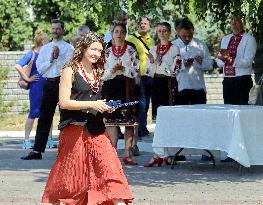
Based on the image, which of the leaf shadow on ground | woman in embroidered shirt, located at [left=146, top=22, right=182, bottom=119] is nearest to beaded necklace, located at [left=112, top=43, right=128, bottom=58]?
woman in embroidered shirt, located at [left=146, top=22, right=182, bottom=119]

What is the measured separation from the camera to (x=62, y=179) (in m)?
8.25

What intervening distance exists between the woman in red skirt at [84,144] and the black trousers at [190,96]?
18.4 ft

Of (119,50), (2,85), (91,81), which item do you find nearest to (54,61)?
(119,50)

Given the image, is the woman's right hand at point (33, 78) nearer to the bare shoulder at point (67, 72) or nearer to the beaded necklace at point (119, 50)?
the beaded necklace at point (119, 50)

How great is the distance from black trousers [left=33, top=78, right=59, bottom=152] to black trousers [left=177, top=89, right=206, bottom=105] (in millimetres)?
1710

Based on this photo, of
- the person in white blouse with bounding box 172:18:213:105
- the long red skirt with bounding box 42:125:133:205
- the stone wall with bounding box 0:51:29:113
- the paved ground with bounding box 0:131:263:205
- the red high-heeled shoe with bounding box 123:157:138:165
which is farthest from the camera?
the stone wall with bounding box 0:51:29:113

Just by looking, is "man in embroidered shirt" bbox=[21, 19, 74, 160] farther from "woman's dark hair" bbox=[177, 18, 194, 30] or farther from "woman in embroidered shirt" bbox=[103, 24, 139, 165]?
"woman's dark hair" bbox=[177, 18, 194, 30]

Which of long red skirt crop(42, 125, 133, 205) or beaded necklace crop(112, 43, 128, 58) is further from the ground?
beaded necklace crop(112, 43, 128, 58)

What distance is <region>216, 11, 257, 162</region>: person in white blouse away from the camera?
13.4m

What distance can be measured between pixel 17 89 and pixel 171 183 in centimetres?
1306

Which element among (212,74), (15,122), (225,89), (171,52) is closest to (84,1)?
(171,52)

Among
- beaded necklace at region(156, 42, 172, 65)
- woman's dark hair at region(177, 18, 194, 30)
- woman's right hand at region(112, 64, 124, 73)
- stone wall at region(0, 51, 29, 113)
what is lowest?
stone wall at region(0, 51, 29, 113)

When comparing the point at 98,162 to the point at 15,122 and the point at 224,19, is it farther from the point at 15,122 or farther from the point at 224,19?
the point at 15,122

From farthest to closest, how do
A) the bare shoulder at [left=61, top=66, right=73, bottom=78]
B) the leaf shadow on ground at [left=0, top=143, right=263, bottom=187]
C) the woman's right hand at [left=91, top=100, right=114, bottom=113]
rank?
the leaf shadow on ground at [left=0, top=143, right=263, bottom=187]
the bare shoulder at [left=61, top=66, right=73, bottom=78]
the woman's right hand at [left=91, top=100, right=114, bottom=113]
